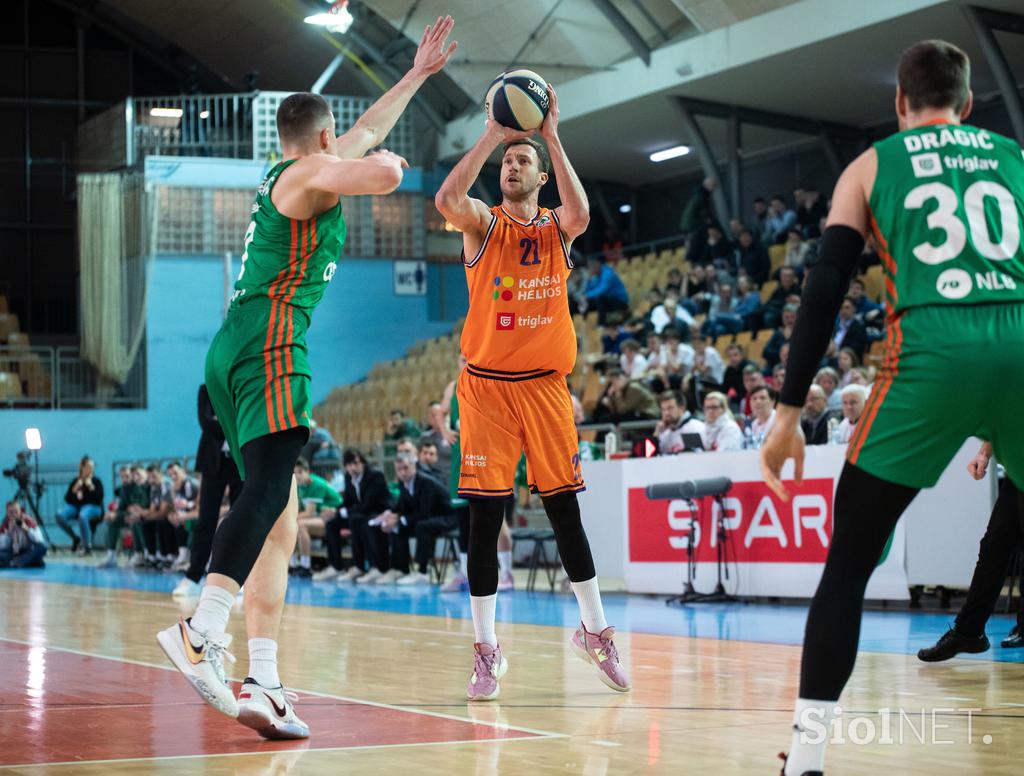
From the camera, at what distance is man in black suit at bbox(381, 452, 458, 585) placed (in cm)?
1376

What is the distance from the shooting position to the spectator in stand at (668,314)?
19.9 m

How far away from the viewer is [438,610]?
33.4 feet

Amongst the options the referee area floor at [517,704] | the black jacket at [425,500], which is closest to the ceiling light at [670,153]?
the black jacket at [425,500]

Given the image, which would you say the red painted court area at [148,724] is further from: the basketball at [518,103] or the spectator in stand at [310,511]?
the spectator in stand at [310,511]

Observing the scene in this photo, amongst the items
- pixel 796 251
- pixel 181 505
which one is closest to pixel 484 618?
pixel 181 505

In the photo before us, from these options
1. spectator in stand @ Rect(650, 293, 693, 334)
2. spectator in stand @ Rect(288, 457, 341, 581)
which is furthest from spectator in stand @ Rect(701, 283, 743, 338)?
spectator in stand @ Rect(288, 457, 341, 581)

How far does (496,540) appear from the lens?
220 inches

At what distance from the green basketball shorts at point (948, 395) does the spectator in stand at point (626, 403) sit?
11.1m

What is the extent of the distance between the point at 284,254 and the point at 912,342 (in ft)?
7.44

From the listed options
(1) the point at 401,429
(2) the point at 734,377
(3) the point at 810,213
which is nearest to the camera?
(2) the point at 734,377

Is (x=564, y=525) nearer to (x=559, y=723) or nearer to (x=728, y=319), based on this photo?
(x=559, y=723)

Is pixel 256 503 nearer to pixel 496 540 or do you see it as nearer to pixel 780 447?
pixel 496 540

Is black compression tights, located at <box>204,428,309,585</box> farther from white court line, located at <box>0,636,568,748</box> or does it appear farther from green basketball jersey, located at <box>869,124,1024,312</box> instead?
green basketball jersey, located at <box>869,124,1024,312</box>

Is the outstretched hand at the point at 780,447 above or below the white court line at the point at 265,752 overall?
above
